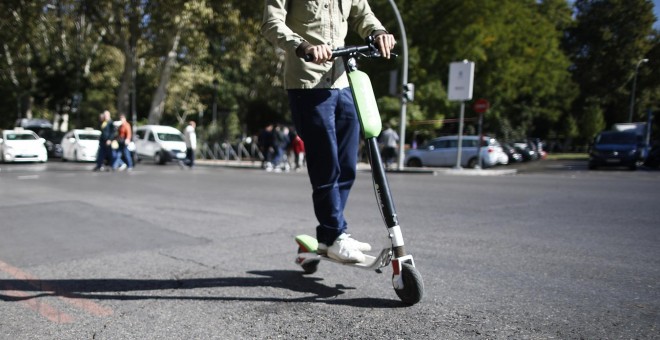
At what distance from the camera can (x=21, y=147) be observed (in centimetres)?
2172

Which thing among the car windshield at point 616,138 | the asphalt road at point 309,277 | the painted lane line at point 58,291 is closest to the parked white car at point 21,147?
the asphalt road at point 309,277

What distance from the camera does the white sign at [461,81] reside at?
64.0ft

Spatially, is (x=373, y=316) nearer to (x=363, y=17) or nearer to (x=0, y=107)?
(x=363, y=17)

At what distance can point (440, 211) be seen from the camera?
6445 mm

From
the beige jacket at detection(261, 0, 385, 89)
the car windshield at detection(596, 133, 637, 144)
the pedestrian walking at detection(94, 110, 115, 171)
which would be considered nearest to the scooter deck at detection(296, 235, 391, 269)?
the beige jacket at detection(261, 0, 385, 89)

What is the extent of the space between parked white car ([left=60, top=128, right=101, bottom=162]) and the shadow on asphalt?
22.5 m

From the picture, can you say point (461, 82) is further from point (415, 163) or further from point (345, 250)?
point (345, 250)

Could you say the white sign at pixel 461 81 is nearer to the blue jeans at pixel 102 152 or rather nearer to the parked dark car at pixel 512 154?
the parked dark car at pixel 512 154

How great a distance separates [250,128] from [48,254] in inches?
1604

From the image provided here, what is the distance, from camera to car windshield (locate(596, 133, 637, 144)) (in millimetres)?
22777

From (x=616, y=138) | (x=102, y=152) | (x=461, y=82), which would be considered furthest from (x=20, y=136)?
(x=616, y=138)

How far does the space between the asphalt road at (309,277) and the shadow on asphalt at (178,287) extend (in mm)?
12

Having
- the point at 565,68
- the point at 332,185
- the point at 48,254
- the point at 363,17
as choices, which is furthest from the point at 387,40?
the point at 565,68

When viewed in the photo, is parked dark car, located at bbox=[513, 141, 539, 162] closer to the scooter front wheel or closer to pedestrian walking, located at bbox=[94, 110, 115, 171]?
pedestrian walking, located at bbox=[94, 110, 115, 171]
